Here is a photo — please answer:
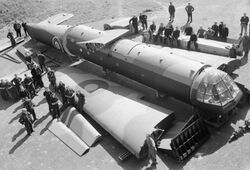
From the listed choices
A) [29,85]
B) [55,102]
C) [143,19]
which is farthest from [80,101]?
[143,19]

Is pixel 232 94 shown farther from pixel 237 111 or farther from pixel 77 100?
pixel 77 100

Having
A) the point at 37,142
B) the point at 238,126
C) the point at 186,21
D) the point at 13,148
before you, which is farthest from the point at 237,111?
the point at 186,21

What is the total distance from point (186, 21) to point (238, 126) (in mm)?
17427

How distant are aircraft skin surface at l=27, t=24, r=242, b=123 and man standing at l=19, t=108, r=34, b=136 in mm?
6433

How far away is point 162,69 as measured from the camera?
57.4 feet

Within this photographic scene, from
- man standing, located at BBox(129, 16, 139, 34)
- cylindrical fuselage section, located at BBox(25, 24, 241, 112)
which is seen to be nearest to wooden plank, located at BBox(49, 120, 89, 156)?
cylindrical fuselage section, located at BBox(25, 24, 241, 112)

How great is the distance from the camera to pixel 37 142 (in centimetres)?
1767

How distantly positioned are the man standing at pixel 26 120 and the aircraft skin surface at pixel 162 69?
6433mm

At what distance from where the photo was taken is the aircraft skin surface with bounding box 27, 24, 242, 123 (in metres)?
15.8

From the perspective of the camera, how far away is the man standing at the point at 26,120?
1739cm

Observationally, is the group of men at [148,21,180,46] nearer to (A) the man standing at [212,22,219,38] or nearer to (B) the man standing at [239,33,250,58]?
(A) the man standing at [212,22,219,38]

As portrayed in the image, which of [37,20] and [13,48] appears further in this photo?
[37,20]

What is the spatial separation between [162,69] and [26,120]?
8.21m

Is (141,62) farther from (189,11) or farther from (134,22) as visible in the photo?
(189,11)
